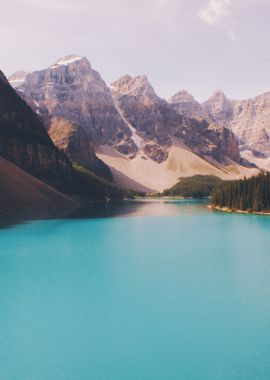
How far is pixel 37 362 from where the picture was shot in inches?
1028

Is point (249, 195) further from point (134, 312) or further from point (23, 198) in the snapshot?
point (134, 312)

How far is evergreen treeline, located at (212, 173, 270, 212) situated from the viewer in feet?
463

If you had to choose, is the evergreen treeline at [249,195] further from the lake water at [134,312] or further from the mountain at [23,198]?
the lake water at [134,312]

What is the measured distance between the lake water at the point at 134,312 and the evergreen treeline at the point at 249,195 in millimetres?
70729

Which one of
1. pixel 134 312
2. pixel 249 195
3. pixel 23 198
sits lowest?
pixel 134 312

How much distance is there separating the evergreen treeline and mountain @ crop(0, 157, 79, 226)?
60.2 m

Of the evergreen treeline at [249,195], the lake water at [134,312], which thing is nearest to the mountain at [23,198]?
the lake water at [134,312]

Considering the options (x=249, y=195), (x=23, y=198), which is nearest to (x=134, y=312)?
(x=23, y=198)

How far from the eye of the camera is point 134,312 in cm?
3578

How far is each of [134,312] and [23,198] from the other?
109 m

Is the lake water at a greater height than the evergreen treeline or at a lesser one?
lesser

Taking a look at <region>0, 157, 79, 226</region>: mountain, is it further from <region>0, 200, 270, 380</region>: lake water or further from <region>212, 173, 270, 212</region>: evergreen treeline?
<region>212, 173, 270, 212</region>: evergreen treeline

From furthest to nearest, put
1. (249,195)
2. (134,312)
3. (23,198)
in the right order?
(249,195)
(23,198)
(134,312)

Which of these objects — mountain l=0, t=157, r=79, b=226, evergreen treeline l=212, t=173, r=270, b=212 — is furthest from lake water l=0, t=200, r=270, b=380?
evergreen treeline l=212, t=173, r=270, b=212
